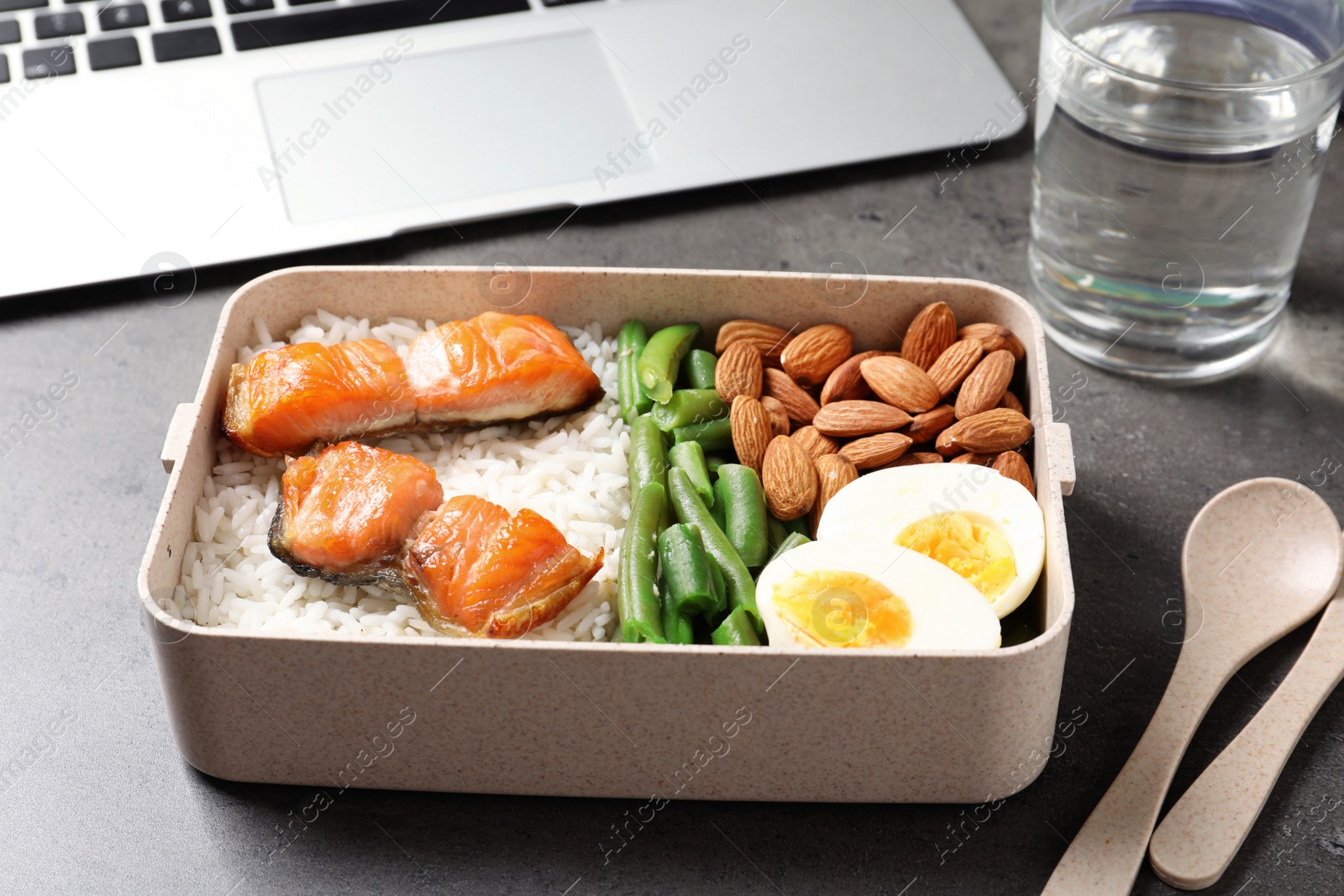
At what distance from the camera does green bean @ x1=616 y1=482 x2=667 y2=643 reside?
1192mm

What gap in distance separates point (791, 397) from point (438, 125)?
782 mm

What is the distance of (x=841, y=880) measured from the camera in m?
1.16

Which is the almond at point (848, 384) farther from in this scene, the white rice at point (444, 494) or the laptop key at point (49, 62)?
the laptop key at point (49, 62)

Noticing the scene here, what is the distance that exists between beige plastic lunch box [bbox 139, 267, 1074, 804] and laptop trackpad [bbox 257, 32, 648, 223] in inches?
24.6

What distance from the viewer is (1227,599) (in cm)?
137

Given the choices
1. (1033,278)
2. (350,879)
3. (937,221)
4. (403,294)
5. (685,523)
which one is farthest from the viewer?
(937,221)

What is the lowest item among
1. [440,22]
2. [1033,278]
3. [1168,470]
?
[1168,470]

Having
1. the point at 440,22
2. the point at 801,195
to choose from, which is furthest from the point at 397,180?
the point at 801,195

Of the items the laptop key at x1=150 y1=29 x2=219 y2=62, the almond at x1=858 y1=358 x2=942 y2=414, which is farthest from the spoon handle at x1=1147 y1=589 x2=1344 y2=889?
the laptop key at x1=150 y1=29 x2=219 y2=62

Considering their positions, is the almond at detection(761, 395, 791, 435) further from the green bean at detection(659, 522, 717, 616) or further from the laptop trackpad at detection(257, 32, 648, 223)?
the laptop trackpad at detection(257, 32, 648, 223)

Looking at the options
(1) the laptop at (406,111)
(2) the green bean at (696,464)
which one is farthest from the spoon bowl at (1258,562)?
(1) the laptop at (406,111)

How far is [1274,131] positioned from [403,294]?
1.05m

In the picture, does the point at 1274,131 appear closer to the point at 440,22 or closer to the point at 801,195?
the point at 801,195

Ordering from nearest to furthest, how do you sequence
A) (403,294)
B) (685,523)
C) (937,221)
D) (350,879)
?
(350,879) → (685,523) → (403,294) → (937,221)
